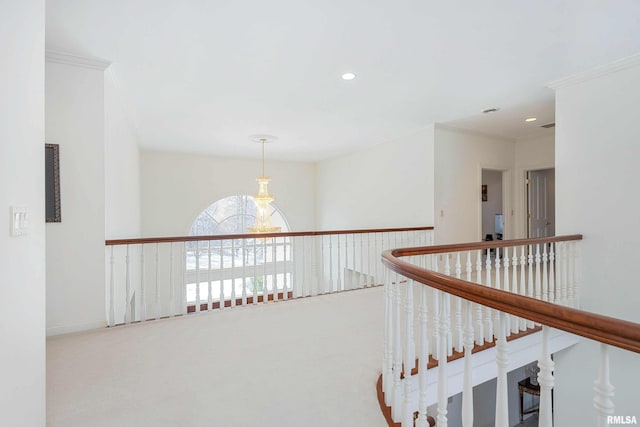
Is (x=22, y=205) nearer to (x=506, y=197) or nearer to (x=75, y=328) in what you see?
(x=75, y=328)

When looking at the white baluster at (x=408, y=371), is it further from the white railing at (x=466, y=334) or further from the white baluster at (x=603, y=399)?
the white baluster at (x=603, y=399)

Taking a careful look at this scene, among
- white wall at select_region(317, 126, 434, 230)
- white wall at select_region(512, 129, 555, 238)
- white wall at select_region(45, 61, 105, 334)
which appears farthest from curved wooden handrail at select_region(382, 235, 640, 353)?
white wall at select_region(512, 129, 555, 238)

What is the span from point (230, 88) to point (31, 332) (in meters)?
2.69

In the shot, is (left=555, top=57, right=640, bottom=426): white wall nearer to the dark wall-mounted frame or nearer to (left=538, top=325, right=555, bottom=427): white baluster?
(left=538, top=325, right=555, bottom=427): white baluster

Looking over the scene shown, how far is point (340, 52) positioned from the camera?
96.9 inches

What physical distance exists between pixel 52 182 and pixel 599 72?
199 inches

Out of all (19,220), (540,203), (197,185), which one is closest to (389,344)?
(19,220)

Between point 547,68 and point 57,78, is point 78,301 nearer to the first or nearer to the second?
point 57,78

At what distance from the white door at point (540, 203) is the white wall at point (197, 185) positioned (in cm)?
498

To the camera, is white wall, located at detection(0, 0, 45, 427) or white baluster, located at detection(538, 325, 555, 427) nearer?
white baluster, located at detection(538, 325, 555, 427)

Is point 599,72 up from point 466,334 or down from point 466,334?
up

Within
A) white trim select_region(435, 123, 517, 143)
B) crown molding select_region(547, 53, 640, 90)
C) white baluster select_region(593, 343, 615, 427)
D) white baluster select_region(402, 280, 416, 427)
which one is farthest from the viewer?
white trim select_region(435, 123, 517, 143)

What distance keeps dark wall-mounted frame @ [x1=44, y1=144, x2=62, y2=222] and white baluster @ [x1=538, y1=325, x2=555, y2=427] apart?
3283 mm

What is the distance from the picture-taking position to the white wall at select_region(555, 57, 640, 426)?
2705mm
